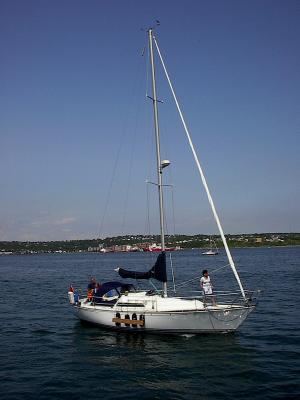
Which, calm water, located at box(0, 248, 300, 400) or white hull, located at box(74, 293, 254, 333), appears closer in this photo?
calm water, located at box(0, 248, 300, 400)

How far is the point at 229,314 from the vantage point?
22031 mm

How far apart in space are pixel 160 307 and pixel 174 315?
957mm

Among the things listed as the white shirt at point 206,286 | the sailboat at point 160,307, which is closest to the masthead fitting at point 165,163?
the sailboat at point 160,307

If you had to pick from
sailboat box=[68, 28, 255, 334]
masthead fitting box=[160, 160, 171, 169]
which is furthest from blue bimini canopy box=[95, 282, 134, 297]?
masthead fitting box=[160, 160, 171, 169]

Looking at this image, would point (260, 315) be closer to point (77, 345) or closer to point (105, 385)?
point (77, 345)

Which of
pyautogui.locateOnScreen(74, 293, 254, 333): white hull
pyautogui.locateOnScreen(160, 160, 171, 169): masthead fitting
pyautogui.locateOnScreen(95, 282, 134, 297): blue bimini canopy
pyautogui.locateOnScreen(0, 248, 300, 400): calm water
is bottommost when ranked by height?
pyautogui.locateOnScreen(0, 248, 300, 400): calm water

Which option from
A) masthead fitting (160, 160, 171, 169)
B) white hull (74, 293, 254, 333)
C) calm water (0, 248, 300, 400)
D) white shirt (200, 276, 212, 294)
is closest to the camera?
calm water (0, 248, 300, 400)

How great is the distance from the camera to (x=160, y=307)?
22719 millimetres

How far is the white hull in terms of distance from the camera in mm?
21922

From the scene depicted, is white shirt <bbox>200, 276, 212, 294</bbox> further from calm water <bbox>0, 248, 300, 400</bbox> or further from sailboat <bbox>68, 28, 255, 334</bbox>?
calm water <bbox>0, 248, 300, 400</bbox>

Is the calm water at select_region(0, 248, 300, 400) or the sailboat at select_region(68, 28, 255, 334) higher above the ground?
the sailboat at select_region(68, 28, 255, 334)

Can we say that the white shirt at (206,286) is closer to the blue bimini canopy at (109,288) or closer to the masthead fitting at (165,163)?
the blue bimini canopy at (109,288)

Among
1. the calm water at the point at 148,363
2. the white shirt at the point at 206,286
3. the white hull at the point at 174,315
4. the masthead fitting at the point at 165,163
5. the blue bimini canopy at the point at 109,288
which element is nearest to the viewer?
the calm water at the point at 148,363

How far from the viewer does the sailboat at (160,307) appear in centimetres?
2200
